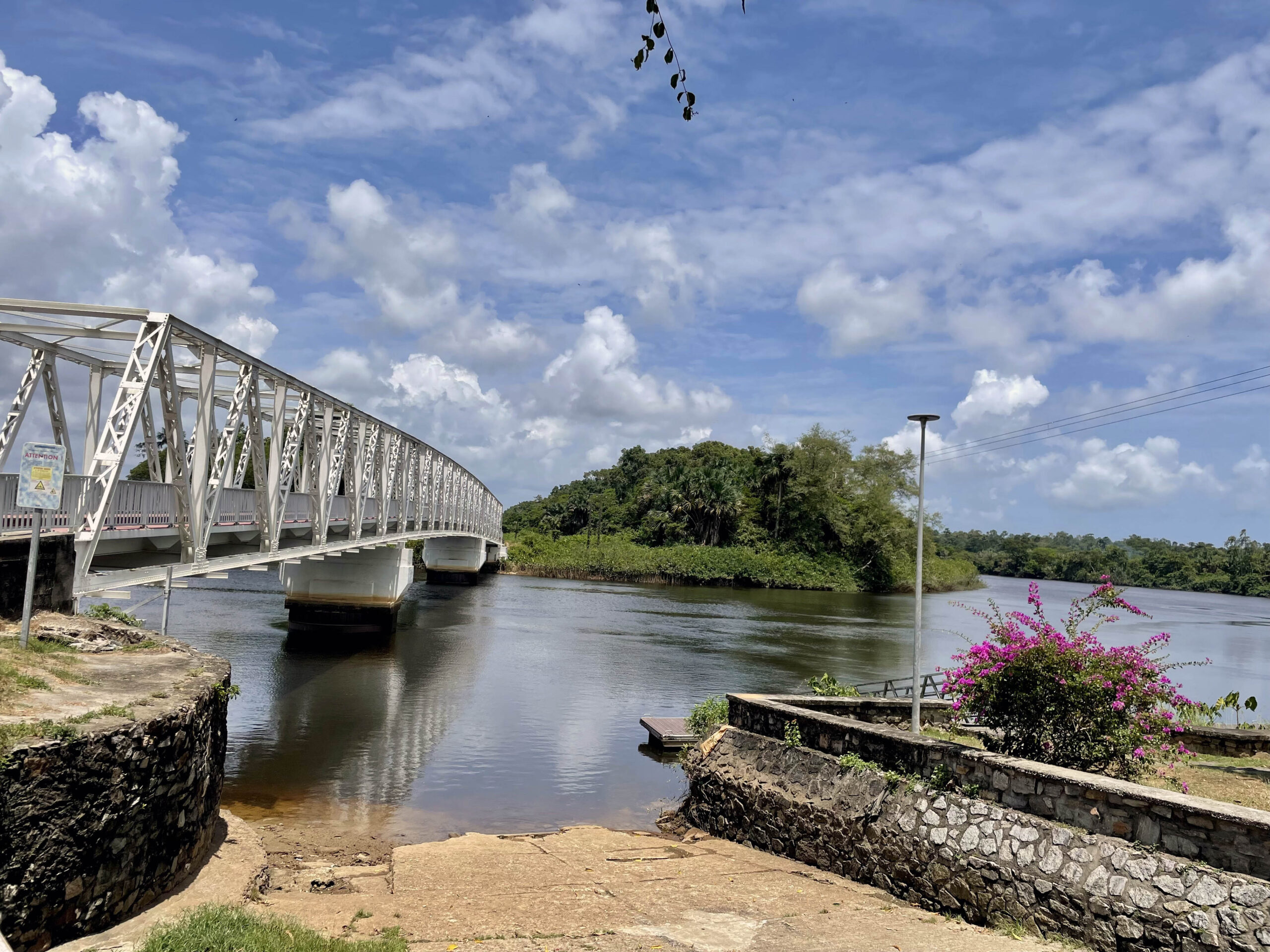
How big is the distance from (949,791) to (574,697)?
697 inches

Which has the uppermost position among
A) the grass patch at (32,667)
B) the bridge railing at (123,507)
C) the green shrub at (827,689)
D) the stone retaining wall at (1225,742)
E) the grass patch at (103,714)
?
the bridge railing at (123,507)

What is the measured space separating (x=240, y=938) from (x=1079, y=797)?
7921 mm

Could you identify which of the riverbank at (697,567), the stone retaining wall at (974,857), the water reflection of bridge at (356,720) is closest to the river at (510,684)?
the water reflection of bridge at (356,720)

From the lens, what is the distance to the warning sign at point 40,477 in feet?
34.6

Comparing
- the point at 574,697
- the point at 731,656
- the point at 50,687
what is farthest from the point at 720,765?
the point at 731,656

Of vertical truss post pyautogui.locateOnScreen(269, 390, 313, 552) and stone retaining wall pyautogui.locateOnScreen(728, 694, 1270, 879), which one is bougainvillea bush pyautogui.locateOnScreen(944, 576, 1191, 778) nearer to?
stone retaining wall pyautogui.locateOnScreen(728, 694, 1270, 879)

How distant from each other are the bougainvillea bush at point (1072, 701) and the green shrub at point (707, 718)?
688 centimetres

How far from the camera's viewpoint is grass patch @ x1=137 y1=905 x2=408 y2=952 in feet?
21.6

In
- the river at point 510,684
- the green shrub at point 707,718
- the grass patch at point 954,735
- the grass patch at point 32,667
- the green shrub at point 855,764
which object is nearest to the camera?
the grass patch at point 32,667

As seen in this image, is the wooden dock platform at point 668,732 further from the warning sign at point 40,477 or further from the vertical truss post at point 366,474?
the vertical truss post at point 366,474

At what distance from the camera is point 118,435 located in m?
14.9

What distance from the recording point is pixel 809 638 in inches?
1703

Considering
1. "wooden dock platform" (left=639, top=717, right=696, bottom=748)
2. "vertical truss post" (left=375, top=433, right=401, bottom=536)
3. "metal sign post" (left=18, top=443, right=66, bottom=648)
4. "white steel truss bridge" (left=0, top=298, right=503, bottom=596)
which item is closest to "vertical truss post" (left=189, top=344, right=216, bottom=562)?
"white steel truss bridge" (left=0, top=298, right=503, bottom=596)

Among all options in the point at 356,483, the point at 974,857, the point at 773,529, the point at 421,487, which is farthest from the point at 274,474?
the point at 773,529
